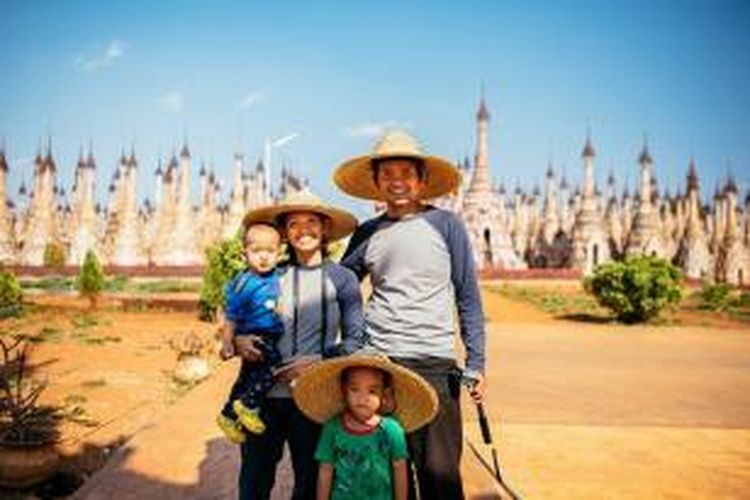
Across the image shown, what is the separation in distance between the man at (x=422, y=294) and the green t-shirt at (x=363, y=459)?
25 cm

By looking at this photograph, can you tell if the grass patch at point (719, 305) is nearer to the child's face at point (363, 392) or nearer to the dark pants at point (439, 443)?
the dark pants at point (439, 443)

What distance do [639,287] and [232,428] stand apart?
21.4m

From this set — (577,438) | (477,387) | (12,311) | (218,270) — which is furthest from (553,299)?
(477,387)

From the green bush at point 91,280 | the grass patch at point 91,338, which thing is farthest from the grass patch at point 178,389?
the green bush at point 91,280

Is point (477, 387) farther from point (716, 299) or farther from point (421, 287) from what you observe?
point (716, 299)

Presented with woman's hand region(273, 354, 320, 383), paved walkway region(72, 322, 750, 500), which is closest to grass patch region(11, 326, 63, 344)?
paved walkway region(72, 322, 750, 500)

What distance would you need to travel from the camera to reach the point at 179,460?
536cm

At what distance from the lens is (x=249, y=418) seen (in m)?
3.00

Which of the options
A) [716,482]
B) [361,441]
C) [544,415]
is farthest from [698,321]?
[361,441]

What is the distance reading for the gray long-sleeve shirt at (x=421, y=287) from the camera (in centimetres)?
304

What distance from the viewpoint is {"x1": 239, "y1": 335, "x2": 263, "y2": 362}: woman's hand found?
3061 mm

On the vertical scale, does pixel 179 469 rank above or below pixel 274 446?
below

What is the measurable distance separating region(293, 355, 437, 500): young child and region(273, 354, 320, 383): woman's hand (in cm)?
17

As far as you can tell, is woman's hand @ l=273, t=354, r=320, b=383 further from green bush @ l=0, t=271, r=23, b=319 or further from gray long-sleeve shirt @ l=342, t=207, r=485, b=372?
green bush @ l=0, t=271, r=23, b=319
